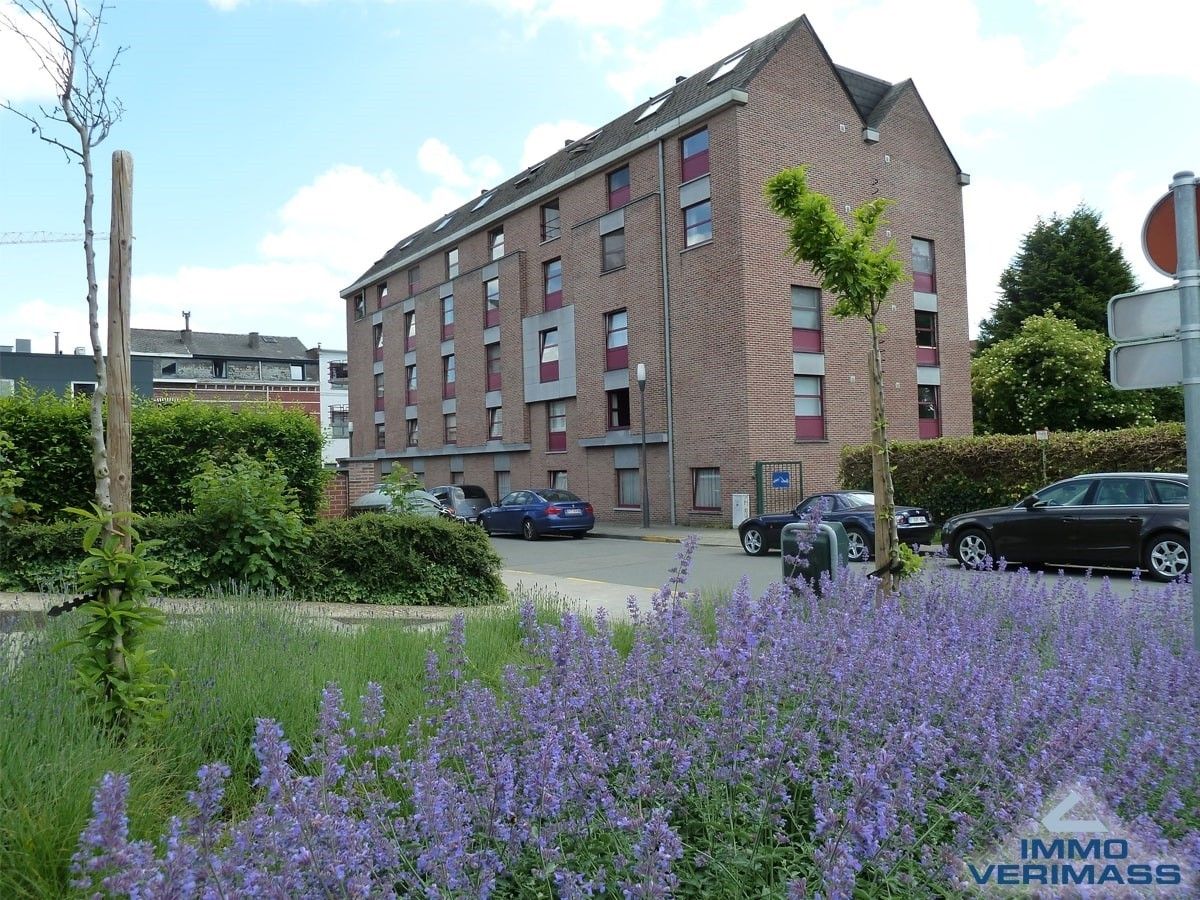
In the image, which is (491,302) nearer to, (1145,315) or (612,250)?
(612,250)

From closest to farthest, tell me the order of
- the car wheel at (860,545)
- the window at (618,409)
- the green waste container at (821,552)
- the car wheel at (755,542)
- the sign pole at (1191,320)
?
the sign pole at (1191,320)
the green waste container at (821,552)
the car wheel at (860,545)
the car wheel at (755,542)
the window at (618,409)

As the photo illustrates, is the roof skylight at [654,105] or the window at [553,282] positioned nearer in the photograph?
the roof skylight at [654,105]

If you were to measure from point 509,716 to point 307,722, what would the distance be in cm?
120

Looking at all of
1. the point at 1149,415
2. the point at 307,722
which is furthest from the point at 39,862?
the point at 1149,415

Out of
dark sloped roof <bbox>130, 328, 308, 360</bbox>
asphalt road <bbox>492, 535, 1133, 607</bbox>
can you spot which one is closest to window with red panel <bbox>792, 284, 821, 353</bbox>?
asphalt road <bbox>492, 535, 1133, 607</bbox>

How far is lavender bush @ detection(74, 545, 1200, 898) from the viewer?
2.27 meters

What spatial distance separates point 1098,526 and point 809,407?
1379 centimetres

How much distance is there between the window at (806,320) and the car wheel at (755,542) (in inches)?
364

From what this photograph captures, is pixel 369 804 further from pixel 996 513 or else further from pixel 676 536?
pixel 676 536

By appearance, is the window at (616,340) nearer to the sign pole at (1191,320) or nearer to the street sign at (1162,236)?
the street sign at (1162,236)

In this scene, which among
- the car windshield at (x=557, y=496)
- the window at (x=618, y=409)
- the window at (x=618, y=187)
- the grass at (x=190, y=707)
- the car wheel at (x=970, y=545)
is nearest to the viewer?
the grass at (x=190, y=707)

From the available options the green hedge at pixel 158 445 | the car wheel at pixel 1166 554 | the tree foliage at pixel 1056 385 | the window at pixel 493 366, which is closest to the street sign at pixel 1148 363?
the car wheel at pixel 1166 554

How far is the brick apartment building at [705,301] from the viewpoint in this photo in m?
25.6

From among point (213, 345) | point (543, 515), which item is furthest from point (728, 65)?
point (213, 345)
